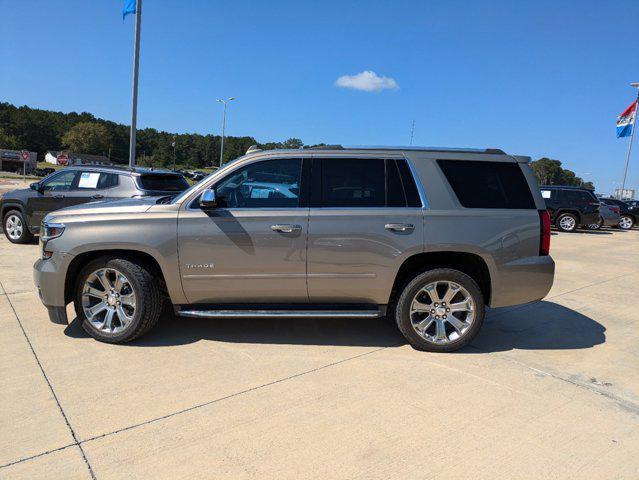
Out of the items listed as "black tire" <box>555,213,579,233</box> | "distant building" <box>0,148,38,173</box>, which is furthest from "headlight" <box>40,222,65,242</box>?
"distant building" <box>0,148,38,173</box>

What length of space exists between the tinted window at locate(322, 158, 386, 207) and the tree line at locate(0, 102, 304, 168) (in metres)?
110

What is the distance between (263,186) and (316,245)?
2.45 ft

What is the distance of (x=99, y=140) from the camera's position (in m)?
120

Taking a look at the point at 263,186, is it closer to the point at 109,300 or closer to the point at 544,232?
the point at 109,300

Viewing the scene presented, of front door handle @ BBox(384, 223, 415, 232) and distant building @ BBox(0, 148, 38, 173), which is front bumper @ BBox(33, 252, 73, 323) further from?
distant building @ BBox(0, 148, 38, 173)

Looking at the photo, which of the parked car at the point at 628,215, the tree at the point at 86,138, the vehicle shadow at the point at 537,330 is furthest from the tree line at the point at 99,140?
the vehicle shadow at the point at 537,330

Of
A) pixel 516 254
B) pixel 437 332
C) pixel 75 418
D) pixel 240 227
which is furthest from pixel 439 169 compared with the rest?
pixel 75 418

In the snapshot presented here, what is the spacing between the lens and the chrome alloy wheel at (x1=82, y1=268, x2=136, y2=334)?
4.21m

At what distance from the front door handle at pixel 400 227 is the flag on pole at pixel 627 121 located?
37.8 metres

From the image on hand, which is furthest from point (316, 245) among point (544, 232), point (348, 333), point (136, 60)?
point (136, 60)

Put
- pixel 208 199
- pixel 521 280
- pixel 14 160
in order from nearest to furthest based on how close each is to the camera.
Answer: pixel 208 199
pixel 521 280
pixel 14 160

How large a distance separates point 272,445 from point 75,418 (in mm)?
1320

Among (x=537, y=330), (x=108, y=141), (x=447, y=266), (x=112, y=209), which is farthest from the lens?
(x=108, y=141)

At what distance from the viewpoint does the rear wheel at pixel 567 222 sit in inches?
764
